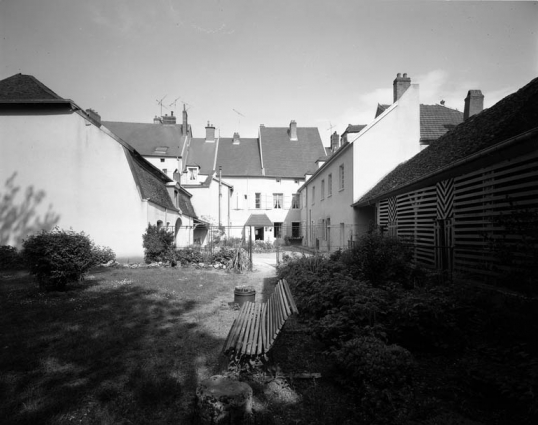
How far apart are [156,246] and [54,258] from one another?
692 centimetres

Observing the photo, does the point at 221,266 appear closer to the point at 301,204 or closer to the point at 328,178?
the point at 328,178

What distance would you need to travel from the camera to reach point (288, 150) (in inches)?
1494

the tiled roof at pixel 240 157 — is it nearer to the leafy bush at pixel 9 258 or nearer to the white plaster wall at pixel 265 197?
the white plaster wall at pixel 265 197

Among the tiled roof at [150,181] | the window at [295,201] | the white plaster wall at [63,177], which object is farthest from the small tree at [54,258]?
the window at [295,201]

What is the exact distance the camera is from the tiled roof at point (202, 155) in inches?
1417

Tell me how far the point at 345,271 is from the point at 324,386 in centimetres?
461

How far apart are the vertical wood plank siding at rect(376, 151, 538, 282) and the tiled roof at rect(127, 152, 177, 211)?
12.3 metres

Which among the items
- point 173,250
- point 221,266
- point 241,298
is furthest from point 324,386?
point 173,250

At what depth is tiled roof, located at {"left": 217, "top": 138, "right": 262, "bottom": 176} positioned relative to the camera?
1404 inches

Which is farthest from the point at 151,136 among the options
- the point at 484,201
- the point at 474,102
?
the point at 484,201

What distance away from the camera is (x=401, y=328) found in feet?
15.0

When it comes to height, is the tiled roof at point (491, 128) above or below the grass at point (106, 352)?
above

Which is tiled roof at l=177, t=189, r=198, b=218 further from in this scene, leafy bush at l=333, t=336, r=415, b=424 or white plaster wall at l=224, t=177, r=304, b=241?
leafy bush at l=333, t=336, r=415, b=424

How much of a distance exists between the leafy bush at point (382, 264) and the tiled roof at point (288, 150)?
91.2ft
